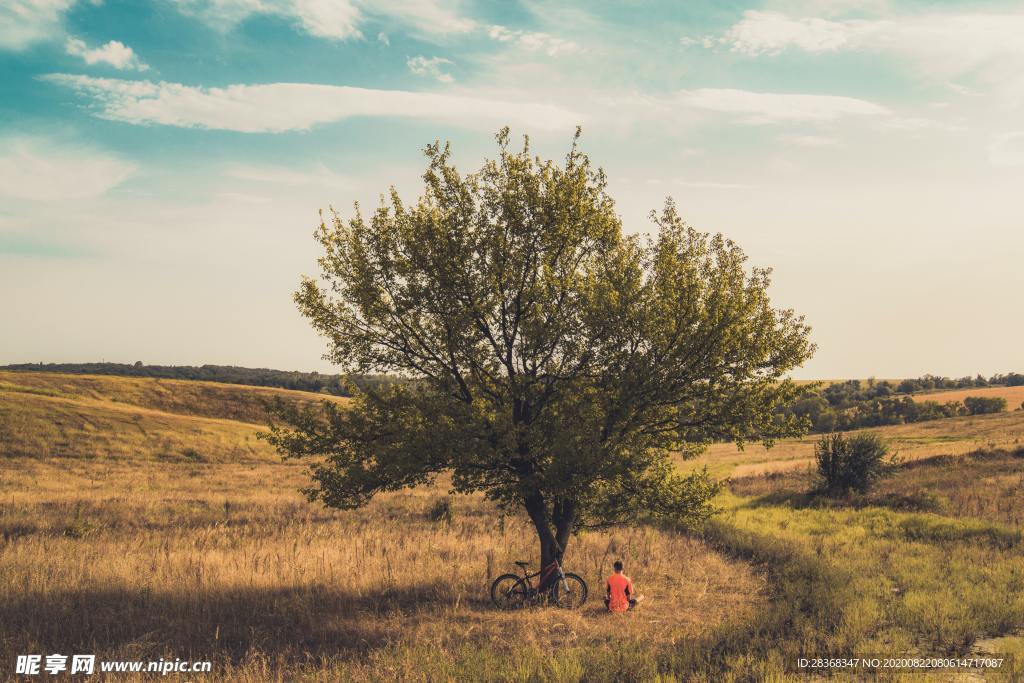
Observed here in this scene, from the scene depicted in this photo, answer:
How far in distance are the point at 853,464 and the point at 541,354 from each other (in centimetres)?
2717

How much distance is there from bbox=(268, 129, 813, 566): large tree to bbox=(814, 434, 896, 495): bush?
2240cm

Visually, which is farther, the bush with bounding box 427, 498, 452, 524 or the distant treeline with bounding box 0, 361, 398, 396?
the distant treeline with bounding box 0, 361, 398, 396

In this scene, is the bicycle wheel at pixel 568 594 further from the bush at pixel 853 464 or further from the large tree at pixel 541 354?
the bush at pixel 853 464

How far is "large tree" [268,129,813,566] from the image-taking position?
45.0 ft

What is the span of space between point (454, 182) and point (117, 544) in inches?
695

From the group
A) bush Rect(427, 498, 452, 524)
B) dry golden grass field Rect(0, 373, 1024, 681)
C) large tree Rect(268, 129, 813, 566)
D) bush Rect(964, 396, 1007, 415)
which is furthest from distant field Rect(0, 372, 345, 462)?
bush Rect(964, 396, 1007, 415)

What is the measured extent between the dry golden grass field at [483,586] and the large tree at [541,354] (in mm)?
2990

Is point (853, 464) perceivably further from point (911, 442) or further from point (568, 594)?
point (911, 442)

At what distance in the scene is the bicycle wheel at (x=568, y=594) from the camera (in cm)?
1495

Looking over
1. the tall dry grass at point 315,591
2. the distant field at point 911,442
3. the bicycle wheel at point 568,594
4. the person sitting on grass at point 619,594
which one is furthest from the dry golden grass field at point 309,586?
the distant field at point 911,442

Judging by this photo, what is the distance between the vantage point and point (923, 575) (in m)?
16.5

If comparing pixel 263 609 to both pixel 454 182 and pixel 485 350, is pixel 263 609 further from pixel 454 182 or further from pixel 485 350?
pixel 454 182

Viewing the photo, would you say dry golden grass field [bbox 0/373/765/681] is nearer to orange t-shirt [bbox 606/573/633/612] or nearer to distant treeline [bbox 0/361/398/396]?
orange t-shirt [bbox 606/573/633/612]

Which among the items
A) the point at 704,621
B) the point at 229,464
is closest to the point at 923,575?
the point at 704,621
